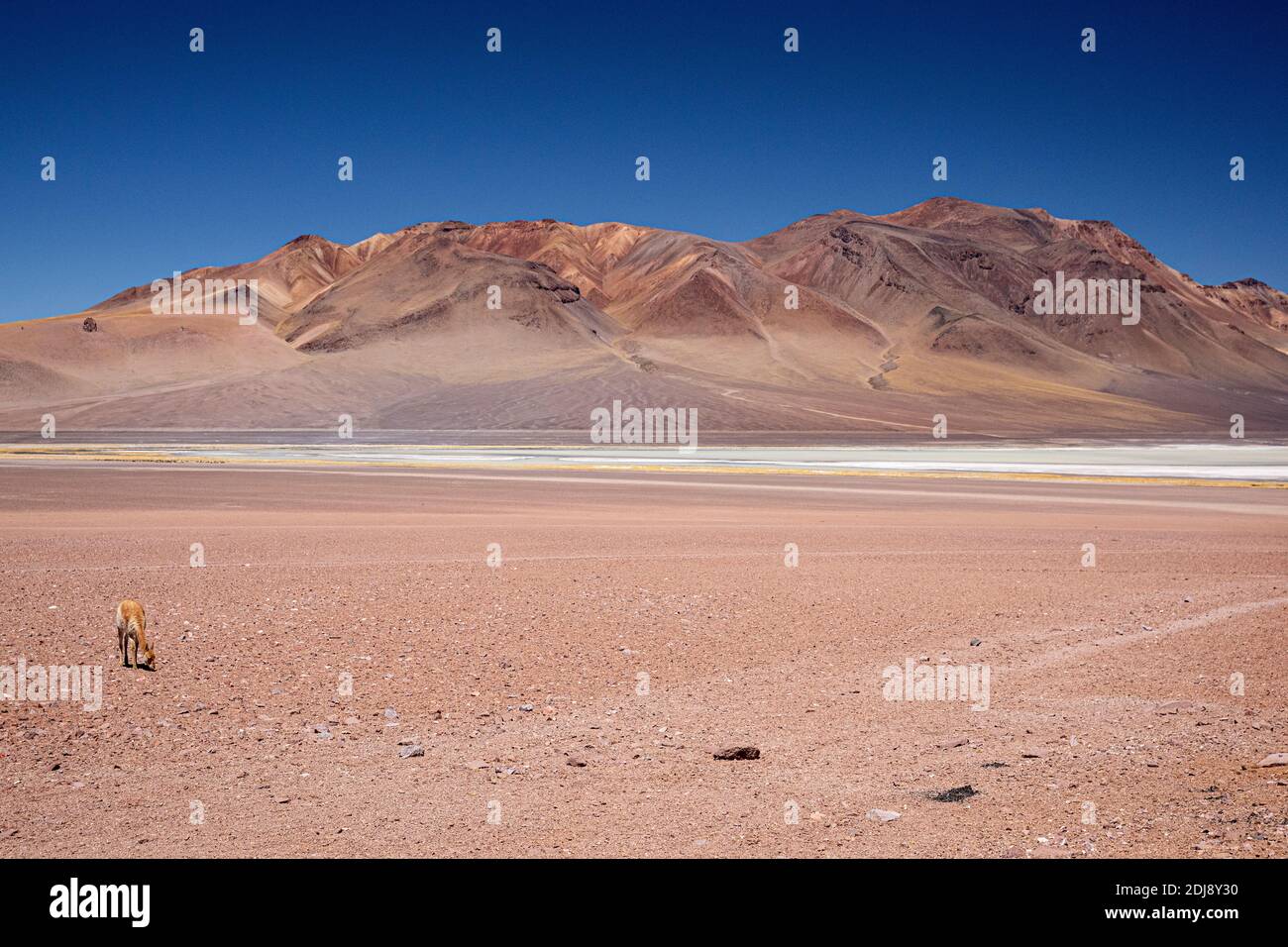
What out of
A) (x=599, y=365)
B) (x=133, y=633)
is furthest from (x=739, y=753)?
(x=599, y=365)

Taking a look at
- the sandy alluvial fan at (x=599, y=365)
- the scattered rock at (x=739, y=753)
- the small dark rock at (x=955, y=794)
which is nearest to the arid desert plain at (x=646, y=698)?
the small dark rock at (x=955, y=794)

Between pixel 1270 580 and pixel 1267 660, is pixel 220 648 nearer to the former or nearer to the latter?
pixel 1267 660

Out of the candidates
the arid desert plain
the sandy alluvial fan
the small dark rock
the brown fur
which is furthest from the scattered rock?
the sandy alluvial fan

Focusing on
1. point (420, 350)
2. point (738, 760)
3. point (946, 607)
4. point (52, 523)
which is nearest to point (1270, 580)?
point (946, 607)

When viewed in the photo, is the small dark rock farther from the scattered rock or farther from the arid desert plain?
the scattered rock

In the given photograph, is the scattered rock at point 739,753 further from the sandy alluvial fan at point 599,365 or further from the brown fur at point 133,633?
the sandy alluvial fan at point 599,365
